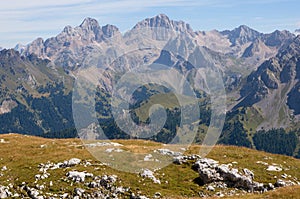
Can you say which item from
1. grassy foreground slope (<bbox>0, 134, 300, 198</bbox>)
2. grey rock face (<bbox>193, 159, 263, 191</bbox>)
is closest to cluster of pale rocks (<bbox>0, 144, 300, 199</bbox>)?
grey rock face (<bbox>193, 159, 263, 191</bbox>)

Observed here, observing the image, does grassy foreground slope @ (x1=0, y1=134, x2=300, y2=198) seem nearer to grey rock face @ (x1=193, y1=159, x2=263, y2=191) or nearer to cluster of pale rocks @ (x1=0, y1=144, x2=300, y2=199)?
cluster of pale rocks @ (x1=0, y1=144, x2=300, y2=199)

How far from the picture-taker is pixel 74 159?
49.3 metres

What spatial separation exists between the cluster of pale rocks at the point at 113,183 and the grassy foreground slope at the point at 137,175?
0.59 meters

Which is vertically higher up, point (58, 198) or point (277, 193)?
point (277, 193)

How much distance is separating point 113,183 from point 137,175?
381cm

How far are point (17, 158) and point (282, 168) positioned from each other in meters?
36.6

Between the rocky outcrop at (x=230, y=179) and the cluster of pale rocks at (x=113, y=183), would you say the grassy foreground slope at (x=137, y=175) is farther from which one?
the rocky outcrop at (x=230, y=179)

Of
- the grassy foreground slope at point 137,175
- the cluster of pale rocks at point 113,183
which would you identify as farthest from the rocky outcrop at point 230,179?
the grassy foreground slope at point 137,175

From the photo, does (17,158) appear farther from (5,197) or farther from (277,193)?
(277,193)

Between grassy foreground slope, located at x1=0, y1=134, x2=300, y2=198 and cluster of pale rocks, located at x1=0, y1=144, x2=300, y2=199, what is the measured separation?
587 mm

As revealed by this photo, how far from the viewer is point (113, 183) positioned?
43.2 m

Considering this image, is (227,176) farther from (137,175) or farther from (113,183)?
(113,183)

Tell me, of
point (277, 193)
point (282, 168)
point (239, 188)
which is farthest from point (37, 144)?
point (277, 193)

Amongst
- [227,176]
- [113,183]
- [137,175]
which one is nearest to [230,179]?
[227,176]
